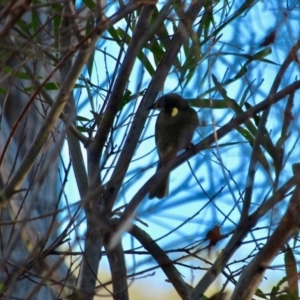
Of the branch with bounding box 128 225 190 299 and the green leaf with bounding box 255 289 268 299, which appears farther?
the green leaf with bounding box 255 289 268 299

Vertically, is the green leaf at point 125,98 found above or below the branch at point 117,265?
above

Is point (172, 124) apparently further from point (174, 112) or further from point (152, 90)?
point (152, 90)

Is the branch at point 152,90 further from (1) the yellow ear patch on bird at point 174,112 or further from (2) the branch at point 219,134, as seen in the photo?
(1) the yellow ear patch on bird at point 174,112

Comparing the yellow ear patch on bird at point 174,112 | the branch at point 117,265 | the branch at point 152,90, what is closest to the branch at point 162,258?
the branch at point 117,265

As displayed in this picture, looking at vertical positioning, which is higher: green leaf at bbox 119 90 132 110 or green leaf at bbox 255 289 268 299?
green leaf at bbox 119 90 132 110

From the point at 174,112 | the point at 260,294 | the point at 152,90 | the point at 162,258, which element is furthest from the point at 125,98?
the point at 260,294

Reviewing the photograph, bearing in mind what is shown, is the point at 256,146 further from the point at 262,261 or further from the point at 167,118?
the point at 167,118

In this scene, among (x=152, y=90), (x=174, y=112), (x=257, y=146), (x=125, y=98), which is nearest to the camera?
(x=257, y=146)

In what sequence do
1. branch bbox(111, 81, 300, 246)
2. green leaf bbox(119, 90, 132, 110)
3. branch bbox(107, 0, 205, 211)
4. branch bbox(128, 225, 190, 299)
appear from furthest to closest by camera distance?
green leaf bbox(119, 90, 132, 110), branch bbox(128, 225, 190, 299), branch bbox(107, 0, 205, 211), branch bbox(111, 81, 300, 246)

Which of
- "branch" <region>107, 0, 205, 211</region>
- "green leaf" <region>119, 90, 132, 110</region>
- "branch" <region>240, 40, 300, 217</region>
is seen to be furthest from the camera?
"green leaf" <region>119, 90, 132, 110</region>

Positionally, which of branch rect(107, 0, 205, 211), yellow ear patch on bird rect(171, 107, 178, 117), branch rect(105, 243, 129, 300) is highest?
yellow ear patch on bird rect(171, 107, 178, 117)

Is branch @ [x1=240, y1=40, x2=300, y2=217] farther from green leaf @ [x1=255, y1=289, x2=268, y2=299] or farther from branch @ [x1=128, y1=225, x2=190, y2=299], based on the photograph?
green leaf @ [x1=255, y1=289, x2=268, y2=299]

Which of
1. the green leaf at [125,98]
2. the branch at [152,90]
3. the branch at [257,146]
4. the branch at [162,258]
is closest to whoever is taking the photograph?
the branch at [257,146]

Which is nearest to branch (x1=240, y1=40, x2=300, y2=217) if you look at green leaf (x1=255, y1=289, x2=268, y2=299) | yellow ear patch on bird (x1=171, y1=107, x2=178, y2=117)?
green leaf (x1=255, y1=289, x2=268, y2=299)
